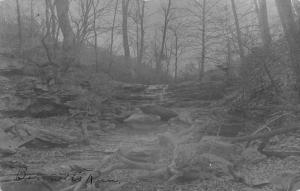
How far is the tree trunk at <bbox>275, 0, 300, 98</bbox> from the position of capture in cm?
926

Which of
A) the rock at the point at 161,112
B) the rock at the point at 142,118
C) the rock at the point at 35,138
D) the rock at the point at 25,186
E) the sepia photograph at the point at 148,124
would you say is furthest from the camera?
Answer: the rock at the point at 161,112

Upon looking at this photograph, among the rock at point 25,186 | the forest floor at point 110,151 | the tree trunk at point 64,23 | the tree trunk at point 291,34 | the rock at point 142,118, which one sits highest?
the tree trunk at point 64,23

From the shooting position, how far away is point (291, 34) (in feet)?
31.1

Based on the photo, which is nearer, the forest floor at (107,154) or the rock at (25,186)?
the rock at (25,186)

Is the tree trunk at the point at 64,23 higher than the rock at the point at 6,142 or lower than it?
higher

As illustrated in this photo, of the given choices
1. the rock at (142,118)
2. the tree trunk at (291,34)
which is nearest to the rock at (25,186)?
the rock at (142,118)

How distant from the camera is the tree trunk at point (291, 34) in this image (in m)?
9.26

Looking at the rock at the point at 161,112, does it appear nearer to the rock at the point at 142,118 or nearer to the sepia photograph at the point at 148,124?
the sepia photograph at the point at 148,124

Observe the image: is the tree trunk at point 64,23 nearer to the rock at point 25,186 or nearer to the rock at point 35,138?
the rock at point 35,138

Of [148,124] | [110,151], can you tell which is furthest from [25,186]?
[148,124]

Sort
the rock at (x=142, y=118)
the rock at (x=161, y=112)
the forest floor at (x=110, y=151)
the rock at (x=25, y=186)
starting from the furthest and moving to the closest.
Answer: the rock at (x=161, y=112)
the rock at (x=142, y=118)
the forest floor at (x=110, y=151)
the rock at (x=25, y=186)

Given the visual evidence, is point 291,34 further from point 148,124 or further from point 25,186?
point 25,186

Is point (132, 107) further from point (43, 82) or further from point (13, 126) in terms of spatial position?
point (13, 126)

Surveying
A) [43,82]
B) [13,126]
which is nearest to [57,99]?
[43,82]
